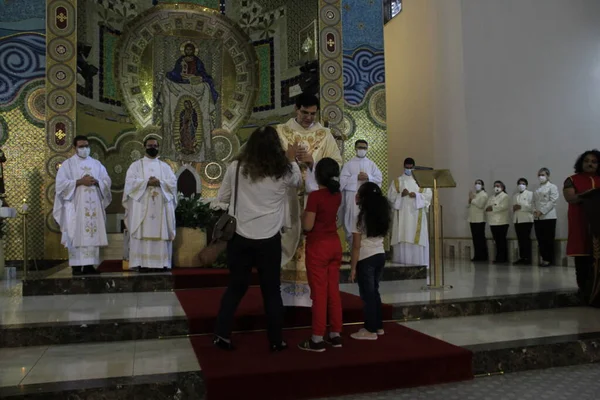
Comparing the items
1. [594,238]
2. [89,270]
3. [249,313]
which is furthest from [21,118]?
[594,238]

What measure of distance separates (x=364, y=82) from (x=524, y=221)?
4.68m

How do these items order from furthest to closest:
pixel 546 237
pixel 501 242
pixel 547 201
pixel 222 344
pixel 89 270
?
1. pixel 501 242
2. pixel 546 237
3. pixel 547 201
4. pixel 89 270
5. pixel 222 344

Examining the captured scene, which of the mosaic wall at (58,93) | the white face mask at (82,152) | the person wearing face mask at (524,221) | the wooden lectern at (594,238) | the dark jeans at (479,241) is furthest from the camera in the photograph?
the dark jeans at (479,241)

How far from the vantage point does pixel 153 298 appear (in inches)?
242

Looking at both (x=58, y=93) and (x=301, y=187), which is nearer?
(x=301, y=187)

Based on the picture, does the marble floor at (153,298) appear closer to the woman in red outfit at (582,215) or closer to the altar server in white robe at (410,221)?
the woman in red outfit at (582,215)

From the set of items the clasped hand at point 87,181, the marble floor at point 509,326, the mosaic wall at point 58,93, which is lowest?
the marble floor at point 509,326

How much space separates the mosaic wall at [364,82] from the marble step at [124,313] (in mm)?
5515

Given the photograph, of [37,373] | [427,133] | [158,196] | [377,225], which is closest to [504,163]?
[427,133]

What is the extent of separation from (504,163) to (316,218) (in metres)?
9.87

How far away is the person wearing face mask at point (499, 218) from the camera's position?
11594mm

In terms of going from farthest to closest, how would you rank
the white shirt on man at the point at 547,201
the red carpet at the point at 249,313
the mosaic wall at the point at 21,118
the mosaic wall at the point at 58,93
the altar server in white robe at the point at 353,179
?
the white shirt on man at the point at 547,201, the mosaic wall at the point at 21,118, the mosaic wall at the point at 58,93, the altar server in white robe at the point at 353,179, the red carpet at the point at 249,313

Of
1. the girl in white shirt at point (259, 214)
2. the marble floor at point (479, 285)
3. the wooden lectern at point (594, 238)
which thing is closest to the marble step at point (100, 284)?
the marble floor at point (479, 285)

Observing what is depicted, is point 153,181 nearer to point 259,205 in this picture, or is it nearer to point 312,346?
point 259,205
